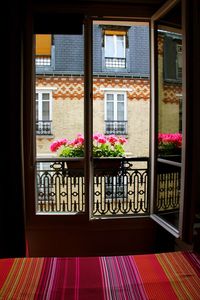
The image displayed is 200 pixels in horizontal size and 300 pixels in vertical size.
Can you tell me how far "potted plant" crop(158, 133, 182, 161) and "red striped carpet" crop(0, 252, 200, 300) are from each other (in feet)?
3.57

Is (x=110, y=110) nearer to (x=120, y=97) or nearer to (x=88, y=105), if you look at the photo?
(x=120, y=97)

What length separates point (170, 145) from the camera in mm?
2559

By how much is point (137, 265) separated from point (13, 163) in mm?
1384

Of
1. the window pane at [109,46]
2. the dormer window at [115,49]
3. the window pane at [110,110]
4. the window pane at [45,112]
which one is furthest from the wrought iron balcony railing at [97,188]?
the window pane at [109,46]

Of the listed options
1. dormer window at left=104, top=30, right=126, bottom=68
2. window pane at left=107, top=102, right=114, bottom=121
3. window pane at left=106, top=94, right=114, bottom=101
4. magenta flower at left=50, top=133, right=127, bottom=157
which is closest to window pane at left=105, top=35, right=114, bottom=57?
dormer window at left=104, top=30, right=126, bottom=68

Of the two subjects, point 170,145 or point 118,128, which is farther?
point 118,128

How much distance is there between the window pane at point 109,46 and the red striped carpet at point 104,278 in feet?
18.2

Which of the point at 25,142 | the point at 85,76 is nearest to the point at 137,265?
the point at 25,142

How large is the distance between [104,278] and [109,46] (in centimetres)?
583

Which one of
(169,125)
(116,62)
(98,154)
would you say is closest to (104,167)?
(98,154)

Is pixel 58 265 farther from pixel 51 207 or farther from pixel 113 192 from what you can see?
pixel 113 192

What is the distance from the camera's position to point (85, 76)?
104 inches

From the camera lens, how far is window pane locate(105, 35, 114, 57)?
6262 millimetres

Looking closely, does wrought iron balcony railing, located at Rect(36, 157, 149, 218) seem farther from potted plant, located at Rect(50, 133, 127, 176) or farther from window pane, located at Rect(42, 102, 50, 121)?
window pane, located at Rect(42, 102, 50, 121)
